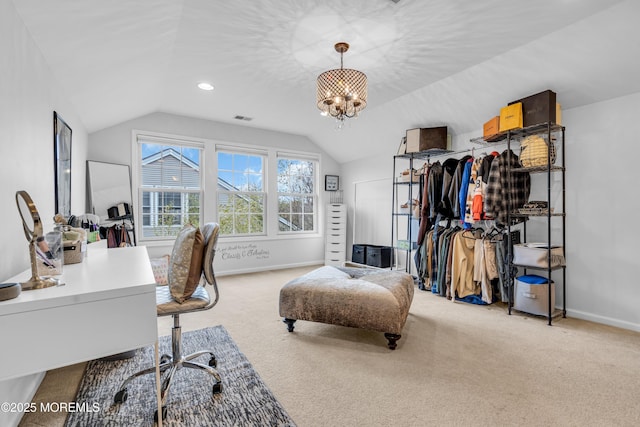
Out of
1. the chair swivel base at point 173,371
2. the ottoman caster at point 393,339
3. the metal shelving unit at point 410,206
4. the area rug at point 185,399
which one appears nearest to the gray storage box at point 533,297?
the metal shelving unit at point 410,206

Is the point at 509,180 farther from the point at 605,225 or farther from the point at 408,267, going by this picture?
the point at 408,267

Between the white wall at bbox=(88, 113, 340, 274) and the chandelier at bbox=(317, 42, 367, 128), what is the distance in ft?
9.05

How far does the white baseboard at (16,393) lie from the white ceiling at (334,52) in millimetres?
1825

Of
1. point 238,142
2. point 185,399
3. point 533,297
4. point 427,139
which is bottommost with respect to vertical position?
point 185,399

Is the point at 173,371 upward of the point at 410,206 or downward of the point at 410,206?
downward

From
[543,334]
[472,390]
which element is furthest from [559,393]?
[543,334]

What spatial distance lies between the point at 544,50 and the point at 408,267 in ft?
9.77

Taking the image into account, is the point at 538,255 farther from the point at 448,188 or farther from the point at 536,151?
the point at 448,188

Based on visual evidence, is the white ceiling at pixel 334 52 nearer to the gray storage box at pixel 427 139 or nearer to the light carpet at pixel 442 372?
the gray storage box at pixel 427 139

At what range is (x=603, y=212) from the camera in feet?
9.69

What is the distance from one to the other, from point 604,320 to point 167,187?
5343 millimetres

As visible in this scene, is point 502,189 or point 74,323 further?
point 502,189

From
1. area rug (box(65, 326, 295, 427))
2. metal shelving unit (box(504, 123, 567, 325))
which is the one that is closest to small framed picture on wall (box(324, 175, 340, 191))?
metal shelving unit (box(504, 123, 567, 325))

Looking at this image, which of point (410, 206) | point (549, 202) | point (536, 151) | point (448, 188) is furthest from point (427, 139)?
point (549, 202)
